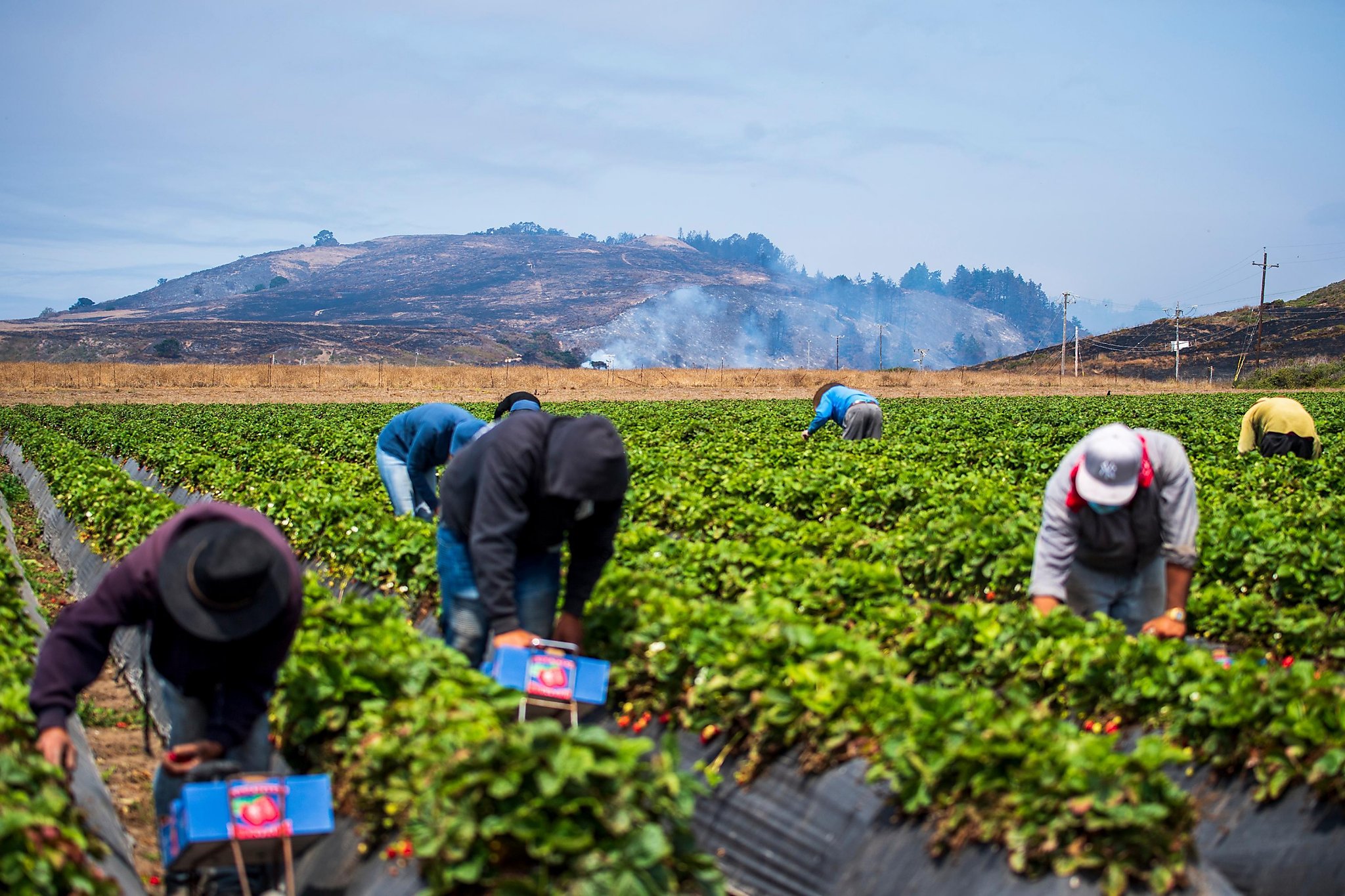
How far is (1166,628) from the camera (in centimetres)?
512

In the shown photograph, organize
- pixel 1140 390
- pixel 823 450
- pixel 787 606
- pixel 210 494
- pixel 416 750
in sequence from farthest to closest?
pixel 1140 390, pixel 823 450, pixel 210 494, pixel 787 606, pixel 416 750

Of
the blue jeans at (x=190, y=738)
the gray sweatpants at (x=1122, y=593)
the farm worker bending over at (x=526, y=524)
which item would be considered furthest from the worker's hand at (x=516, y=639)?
the gray sweatpants at (x=1122, y=593)

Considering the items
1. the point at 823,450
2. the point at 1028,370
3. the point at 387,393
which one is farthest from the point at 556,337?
the point at 823,450

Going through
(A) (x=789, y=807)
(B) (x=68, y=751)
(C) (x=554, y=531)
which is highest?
(C) (x=554, y=531)

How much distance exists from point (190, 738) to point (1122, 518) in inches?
163

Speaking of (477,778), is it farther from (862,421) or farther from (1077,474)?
(862,421)

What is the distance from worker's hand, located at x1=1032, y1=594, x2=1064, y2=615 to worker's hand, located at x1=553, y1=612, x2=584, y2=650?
2.16 meters

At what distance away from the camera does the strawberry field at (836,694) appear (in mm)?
3328

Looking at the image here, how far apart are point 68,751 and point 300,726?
0.86 metres

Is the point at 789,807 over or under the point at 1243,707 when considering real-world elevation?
under

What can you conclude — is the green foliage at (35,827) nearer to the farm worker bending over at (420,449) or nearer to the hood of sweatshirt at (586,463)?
the hood of sweatshirt at (586,463)

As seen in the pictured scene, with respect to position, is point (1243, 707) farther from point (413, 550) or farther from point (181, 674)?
point (413, 550)

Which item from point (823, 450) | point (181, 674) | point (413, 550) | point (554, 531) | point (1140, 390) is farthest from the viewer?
point (1140, 390)

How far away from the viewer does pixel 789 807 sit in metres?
4.12
